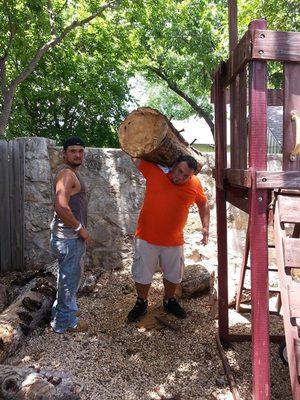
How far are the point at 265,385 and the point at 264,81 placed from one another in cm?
159

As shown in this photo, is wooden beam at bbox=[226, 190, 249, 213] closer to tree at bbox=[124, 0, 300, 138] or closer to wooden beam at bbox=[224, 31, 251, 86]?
wooden beam at bbox=[224, 31, 251, 86]

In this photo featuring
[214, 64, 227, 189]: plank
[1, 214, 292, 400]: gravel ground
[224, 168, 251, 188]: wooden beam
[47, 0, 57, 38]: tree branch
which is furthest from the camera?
[47, 0, 57, 38]: tree branch

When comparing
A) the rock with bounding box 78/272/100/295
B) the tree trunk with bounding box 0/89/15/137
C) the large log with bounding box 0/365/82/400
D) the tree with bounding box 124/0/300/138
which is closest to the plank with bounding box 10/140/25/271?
the rock with bounding box 78/272/100/295

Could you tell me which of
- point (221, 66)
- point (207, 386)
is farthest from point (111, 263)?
point (221, 66)

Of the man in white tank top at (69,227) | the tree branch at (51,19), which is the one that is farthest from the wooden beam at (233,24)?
the tree branch at (51,19)

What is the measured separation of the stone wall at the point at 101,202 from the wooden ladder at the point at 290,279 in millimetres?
3093

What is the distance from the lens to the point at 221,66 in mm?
3012

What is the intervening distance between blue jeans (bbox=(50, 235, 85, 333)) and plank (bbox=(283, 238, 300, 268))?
1.99 m

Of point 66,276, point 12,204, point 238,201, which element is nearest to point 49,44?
point 12,204

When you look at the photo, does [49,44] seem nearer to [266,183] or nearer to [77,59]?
[77,59]

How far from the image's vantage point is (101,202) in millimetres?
5168

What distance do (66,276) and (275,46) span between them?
2.45 meters

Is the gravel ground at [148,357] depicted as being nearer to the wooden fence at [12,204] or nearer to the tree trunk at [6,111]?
the wooden fence at [12,204]

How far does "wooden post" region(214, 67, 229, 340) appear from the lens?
123 inches
